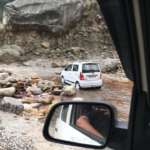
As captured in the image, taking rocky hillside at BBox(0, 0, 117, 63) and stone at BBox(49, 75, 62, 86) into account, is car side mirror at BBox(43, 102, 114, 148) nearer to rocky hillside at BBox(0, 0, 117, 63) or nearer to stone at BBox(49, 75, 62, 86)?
stone at BBox(49, 75, 62, 86)

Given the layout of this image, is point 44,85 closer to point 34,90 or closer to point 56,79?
point 34,90

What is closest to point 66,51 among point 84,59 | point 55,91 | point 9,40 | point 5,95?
point 84,59

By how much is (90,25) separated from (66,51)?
309cm

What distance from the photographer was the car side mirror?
Result: 145 cm

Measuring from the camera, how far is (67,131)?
5.51ft

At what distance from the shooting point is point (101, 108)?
149cm

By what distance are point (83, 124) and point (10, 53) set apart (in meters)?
21.6

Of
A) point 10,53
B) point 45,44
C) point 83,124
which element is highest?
point 83,124

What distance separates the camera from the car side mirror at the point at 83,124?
1446mm

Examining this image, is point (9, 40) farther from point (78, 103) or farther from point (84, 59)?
point (78, 103)

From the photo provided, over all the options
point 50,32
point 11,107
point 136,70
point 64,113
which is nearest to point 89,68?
point 11,107

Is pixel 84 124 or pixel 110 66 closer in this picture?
pixel 84 124

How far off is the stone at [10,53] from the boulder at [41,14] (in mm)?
1548

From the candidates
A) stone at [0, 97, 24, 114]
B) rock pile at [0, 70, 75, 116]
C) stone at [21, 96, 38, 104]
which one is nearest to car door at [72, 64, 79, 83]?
rock pile at [0, 70, 75, 116]
